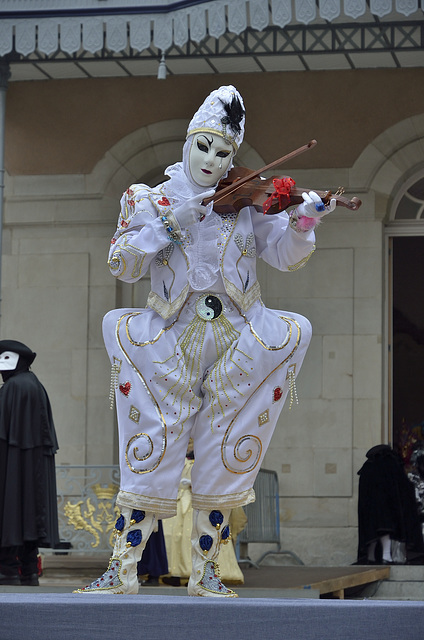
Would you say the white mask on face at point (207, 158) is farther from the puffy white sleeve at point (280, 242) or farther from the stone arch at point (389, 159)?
the stone arch at point (389, 159)

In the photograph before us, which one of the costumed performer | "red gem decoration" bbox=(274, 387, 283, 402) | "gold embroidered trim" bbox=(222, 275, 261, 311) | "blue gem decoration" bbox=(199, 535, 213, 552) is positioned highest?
"gold embroidered trim" bbox=(222, 275, 261, 311)

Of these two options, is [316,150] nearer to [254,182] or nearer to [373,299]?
[373,299]

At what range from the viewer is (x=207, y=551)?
5.46m

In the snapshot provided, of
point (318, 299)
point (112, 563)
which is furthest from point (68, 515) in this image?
point (112, 563)

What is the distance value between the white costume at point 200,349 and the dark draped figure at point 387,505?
6731 millimetres

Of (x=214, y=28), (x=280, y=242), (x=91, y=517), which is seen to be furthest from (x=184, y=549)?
(x=280, y=242)

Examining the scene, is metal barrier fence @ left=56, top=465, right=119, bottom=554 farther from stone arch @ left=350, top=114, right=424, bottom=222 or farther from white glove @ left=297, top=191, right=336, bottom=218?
white glove @ left=297, top=191, right=336, bottom=218

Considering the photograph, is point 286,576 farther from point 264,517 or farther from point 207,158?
point 207,158

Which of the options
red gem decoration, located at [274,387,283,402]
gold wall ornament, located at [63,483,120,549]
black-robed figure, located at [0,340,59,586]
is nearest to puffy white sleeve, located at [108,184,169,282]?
red gem decoration, located at [274,387,283,402]

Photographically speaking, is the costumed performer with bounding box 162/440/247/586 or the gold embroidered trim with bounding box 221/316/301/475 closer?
the gold embroidered trim with bounding box 221/316/301/475

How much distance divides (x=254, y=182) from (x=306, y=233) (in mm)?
310

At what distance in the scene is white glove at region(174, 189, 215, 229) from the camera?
213 inches

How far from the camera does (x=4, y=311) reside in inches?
545

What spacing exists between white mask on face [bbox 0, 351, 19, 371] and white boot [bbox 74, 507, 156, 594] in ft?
13.3
